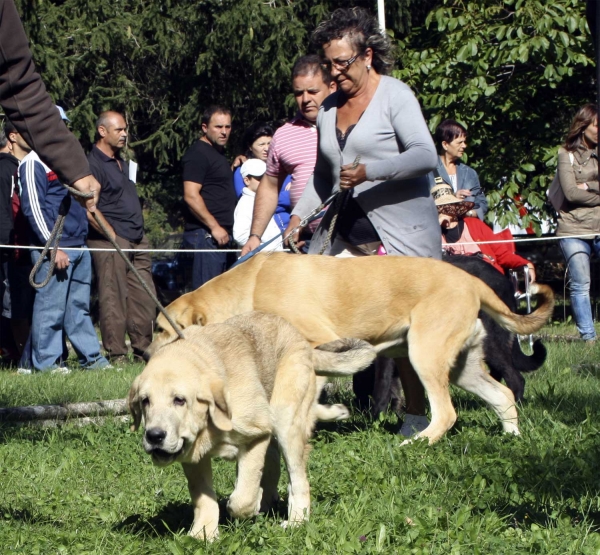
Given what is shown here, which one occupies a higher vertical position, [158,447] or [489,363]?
[158,447]

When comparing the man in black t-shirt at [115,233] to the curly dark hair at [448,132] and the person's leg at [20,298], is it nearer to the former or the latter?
A: the person's leg at [20,298]

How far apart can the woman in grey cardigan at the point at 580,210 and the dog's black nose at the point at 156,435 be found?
288 inches

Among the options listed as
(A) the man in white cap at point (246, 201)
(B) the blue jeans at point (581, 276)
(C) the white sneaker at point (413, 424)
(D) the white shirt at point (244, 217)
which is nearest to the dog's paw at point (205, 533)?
(C) the white sneaker at point (413, 424)

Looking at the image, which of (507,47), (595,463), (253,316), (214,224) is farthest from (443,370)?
(507,47)

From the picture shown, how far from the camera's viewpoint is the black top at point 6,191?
8.83 meters

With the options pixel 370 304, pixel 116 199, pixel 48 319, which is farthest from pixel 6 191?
pixel 370 304

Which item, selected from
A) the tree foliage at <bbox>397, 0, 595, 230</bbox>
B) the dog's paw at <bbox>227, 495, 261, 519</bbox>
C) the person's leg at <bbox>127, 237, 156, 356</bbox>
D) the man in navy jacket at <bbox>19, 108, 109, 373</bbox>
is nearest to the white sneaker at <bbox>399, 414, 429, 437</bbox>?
the dog's paw at <bbox>227, 495, 261, 519</bbox>

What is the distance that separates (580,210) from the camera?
1002 cm

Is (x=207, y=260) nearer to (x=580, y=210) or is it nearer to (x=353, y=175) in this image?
(x=580, y=210)

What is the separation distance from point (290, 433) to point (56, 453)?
1897 millimetres

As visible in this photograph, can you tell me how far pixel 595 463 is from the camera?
4.46 metres

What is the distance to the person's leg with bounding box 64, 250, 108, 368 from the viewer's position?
901cm

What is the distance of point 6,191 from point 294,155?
3.55 meters

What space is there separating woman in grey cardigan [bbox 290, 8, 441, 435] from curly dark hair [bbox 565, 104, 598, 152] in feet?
14.2
